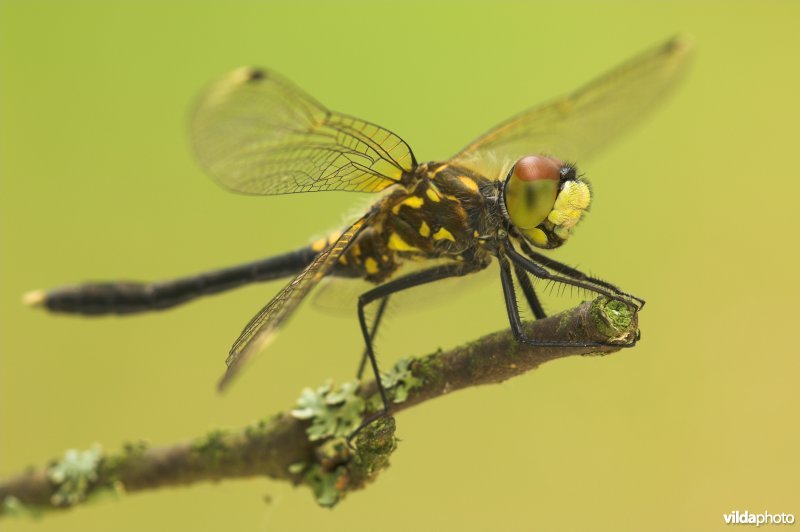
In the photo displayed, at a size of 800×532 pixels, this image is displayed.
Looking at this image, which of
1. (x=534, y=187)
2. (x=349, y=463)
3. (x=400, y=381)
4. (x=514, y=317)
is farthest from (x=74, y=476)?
(x=534, y=187)

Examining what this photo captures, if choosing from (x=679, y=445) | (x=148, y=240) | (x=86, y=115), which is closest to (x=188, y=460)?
(x=679, y=445)

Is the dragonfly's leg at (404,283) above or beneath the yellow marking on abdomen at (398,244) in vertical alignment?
beneath

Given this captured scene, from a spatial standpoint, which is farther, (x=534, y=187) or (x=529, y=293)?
(x=529, y=293)

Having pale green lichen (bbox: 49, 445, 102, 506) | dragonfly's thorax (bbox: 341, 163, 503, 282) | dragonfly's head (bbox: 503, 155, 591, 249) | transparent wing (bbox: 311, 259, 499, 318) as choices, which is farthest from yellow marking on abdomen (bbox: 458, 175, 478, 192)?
pale green lichen (bbox: 49, 445, 102, 506)

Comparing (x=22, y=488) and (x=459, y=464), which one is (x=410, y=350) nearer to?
(x=459, y=464)

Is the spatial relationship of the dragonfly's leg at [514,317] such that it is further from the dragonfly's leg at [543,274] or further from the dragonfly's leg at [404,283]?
the dragonfly's leg at [404,283]

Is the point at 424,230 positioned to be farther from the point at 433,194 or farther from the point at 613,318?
the point at 613,318

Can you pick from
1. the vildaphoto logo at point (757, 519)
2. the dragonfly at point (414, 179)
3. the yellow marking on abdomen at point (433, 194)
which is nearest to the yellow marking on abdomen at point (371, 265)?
the dragonfly at point (414, 179)
